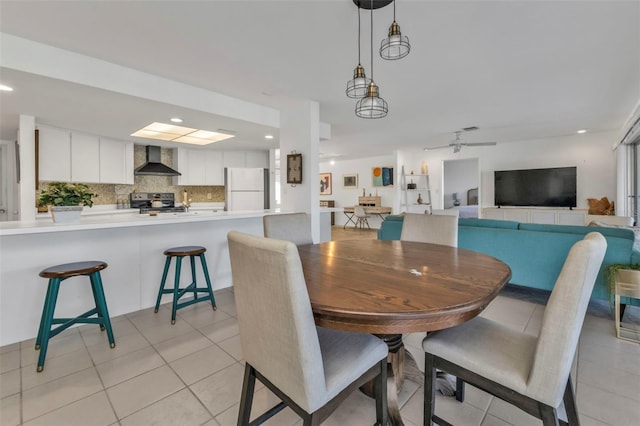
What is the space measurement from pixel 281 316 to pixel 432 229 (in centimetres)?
184

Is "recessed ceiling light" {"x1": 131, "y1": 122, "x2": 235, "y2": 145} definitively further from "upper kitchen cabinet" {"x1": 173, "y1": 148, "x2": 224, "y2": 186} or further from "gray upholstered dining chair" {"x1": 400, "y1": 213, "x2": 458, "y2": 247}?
"gray upholstered dining chair" {"x1": 400, "y1": 213, "x2": 458, "y2": 247}

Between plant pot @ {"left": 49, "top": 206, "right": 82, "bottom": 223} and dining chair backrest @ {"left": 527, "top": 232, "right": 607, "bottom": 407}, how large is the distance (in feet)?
9.72

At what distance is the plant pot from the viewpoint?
84.1 inches

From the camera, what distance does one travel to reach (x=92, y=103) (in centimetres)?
305

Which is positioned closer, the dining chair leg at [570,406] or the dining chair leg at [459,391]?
the dining chair leg at [570,406]

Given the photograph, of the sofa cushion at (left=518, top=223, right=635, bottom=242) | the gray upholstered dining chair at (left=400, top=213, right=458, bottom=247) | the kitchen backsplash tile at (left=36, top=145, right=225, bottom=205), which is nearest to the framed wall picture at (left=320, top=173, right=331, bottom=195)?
the kitchen backsplash tile at (left=36, top=145, right=225, bottom=205)

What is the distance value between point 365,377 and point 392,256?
30.3 inches

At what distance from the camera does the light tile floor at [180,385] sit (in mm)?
1443

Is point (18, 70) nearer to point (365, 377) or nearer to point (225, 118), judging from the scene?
point (225, 118)

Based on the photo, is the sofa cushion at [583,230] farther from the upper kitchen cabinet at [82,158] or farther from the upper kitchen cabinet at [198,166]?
the upper kitchen cabinet at [82,158]

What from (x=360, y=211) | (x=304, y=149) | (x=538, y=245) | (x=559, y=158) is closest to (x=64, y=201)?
(x=304, y=149)

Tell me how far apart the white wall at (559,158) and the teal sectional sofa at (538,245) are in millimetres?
4571

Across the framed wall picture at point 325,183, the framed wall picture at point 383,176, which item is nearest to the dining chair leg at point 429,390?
the framed wall picture at point 383,176

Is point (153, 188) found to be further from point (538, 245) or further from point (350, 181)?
point (538, 245)
